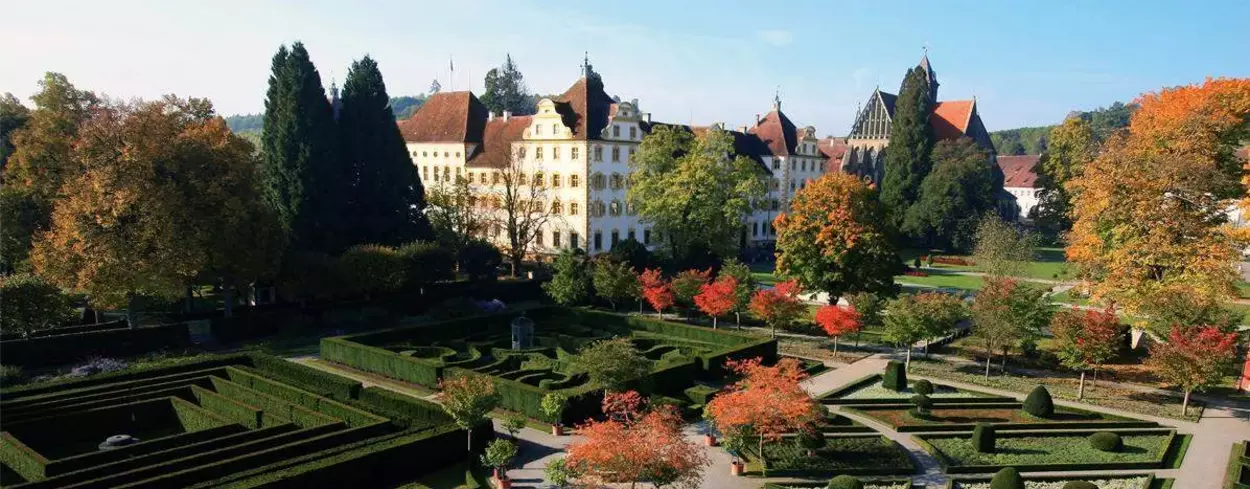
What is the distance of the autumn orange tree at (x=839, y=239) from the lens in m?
42.2

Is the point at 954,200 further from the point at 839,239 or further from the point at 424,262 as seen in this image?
the point at 424,262

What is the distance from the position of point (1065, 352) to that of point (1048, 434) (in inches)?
256

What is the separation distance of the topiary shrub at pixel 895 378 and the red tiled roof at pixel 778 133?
51.1m

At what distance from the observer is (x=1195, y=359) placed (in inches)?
1134

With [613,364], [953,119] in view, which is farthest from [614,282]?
[953,119]

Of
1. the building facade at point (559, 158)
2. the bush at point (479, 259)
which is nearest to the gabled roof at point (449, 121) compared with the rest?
the building facade at point (559, 158)

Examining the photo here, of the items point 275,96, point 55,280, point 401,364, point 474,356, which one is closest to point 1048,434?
point 474,356

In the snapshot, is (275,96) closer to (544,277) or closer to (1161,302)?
(544,277)

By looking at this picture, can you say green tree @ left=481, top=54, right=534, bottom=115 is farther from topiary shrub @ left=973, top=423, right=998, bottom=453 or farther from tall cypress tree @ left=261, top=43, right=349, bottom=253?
topiary shrub @ left=973, top=423, right=998, bottom=453

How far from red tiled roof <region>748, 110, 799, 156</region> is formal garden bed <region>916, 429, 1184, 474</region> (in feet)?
188

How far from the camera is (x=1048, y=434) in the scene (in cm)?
2736

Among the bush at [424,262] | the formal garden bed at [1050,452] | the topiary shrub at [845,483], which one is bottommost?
the formal garden bed at [1050,452]

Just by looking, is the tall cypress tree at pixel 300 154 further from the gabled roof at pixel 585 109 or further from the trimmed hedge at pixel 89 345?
the gabled roof at pixel 585 109

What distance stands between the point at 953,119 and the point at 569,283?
77.5m
